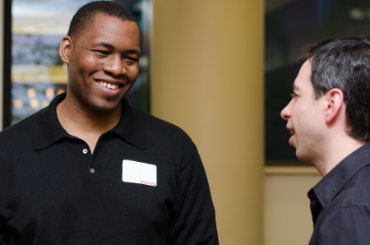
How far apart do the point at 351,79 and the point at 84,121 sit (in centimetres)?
97

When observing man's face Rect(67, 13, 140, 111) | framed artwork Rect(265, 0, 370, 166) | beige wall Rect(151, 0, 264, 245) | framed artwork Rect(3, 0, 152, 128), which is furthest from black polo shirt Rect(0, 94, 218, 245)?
framed artwork Rect(265, 0, 370, 166)

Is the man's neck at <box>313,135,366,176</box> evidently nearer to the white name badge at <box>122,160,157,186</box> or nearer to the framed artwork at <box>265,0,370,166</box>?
the white name badge at <box>122,160,157,186</box>

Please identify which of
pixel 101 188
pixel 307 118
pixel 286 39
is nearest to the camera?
pixel 307 118

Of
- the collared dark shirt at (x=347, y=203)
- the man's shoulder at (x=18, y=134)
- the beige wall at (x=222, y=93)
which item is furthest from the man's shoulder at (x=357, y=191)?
the beige wall at (x=222, y=93)

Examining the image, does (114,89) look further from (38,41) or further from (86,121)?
(38,41)

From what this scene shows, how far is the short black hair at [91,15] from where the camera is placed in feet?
4.63

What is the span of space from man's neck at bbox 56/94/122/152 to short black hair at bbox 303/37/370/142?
823 mm

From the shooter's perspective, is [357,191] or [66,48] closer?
[357,191]

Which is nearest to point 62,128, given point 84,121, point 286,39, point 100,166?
point 84,121

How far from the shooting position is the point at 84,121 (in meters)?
1.44

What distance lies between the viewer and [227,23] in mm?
2580

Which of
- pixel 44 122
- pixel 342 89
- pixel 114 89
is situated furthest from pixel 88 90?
pixel 342 89

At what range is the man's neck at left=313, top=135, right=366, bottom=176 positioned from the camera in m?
0.96

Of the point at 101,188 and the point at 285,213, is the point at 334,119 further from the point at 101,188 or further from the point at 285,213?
the point at 285,213
